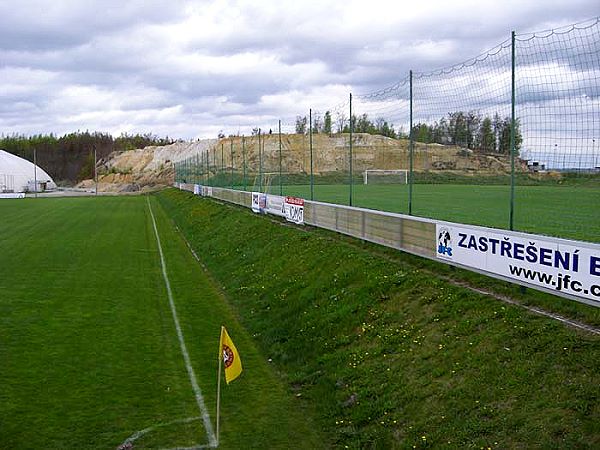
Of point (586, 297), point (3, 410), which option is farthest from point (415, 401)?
point (3, 410)

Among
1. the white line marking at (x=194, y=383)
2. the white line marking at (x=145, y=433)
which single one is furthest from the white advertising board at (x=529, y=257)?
the white line marking at (x=145, y=433)

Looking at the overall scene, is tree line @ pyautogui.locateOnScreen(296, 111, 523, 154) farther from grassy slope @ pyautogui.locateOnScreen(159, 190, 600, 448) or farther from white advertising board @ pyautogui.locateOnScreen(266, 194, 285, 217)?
white advertising board @ pyautogui.locateOnScreen(266, 194, 285, 217)

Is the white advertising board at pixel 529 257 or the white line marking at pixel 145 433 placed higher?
the white advertising board at pixel 529 257

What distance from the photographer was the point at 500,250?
955 centimetres

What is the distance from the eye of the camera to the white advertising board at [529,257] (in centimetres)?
781

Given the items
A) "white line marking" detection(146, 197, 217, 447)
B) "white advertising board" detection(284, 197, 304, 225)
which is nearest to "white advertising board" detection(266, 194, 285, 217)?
"white advertising board" detection(284, 197, 304, 225)

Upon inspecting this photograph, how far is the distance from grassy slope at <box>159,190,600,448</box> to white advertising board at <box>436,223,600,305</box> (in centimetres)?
45

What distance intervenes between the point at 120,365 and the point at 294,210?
11312 millimetres

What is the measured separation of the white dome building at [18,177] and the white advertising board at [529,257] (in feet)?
295

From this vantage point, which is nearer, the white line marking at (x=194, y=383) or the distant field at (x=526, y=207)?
the white line marking at (x=194, y=383)

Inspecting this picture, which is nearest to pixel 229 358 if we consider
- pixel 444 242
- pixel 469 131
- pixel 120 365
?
pixel 120 365

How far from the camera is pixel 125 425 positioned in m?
8.23

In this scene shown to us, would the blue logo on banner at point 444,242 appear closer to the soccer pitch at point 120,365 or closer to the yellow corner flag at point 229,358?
the soccer pitch at point 120,365

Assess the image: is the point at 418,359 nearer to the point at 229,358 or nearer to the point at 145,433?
the point at 229,358
